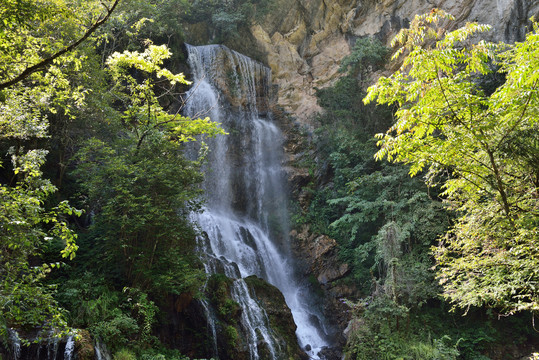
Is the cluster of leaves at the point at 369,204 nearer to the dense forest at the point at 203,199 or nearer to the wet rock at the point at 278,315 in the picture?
the dense forest at the point at 203,199

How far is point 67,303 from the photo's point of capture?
6812 millimetres

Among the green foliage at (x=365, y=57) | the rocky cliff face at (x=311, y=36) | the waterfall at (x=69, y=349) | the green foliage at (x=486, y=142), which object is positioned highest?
the rocky cliff face at (x=311, y=36)

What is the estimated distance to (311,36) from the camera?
24016 mm

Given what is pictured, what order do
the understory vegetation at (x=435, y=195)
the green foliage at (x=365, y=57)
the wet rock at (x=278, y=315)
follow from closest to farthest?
1. the understory vegetation at (x=435, y=195)
2. the wet rock at (x=278, y=315)
3. the green foliage at (x=365, y=57)

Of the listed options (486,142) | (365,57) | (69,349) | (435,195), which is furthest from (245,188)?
(486,142)

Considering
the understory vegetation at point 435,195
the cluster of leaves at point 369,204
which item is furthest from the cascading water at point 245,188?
the cluster of leaves at point 369,204

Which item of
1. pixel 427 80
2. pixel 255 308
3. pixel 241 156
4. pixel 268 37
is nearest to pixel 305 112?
pixel 241 156

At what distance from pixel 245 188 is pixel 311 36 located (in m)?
12.5

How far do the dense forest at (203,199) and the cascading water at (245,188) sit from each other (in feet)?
3.43

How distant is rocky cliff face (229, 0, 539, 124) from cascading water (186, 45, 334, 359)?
1554mm

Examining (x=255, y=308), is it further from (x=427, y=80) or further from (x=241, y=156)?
(x=241, y=156)

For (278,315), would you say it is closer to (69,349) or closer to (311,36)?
(69,349)

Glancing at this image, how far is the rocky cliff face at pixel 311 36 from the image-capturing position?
21.0 metres

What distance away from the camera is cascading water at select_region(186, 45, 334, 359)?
1413 centimetres
